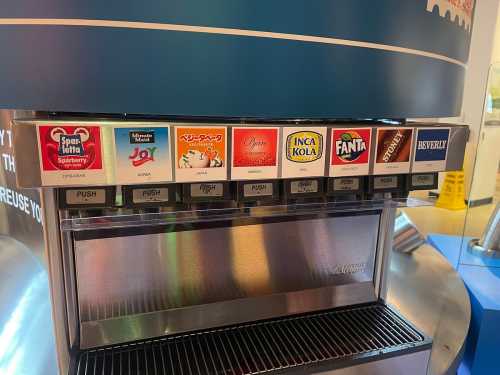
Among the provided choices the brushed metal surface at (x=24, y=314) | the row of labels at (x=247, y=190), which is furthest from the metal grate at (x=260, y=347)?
the row of labels at (x=247, y=190)

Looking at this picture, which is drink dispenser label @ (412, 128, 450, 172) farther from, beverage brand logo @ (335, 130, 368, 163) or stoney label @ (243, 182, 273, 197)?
stoney label @ (243, 182, 273, 197)

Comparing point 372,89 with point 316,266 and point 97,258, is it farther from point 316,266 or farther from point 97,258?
Result: point 97,258

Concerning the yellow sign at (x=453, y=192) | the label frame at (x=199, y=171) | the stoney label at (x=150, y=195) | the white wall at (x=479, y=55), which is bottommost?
the yellow sign at (x=453, y=192)

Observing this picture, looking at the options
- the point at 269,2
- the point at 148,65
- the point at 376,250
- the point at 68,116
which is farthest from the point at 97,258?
the point at 376,250

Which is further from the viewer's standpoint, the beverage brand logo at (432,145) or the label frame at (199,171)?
the beverage brand logo at (432,145)

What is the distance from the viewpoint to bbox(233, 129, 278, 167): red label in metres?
0.62

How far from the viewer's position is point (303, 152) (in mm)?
664

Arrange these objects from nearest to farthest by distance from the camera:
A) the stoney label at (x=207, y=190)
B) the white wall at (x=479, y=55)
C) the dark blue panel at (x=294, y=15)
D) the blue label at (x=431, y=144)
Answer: the dark blue panel at (x=294, y=15), the stoney label at (x=207, y=190), the blue label at (x=431, y=144), the white wall at (x=479, y=55)

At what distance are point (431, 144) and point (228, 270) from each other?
0.51 m

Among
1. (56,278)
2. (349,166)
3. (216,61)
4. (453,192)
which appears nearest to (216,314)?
(56,278)

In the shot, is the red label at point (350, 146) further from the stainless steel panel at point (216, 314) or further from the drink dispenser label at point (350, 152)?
the stainless steel panel at point (216, 314)

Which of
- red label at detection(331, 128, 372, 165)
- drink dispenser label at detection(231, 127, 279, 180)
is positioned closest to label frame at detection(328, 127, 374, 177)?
red label at detection(331, 128, 372, 165)

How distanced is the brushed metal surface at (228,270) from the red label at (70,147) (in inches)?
10.1

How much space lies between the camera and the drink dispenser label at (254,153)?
62cm
